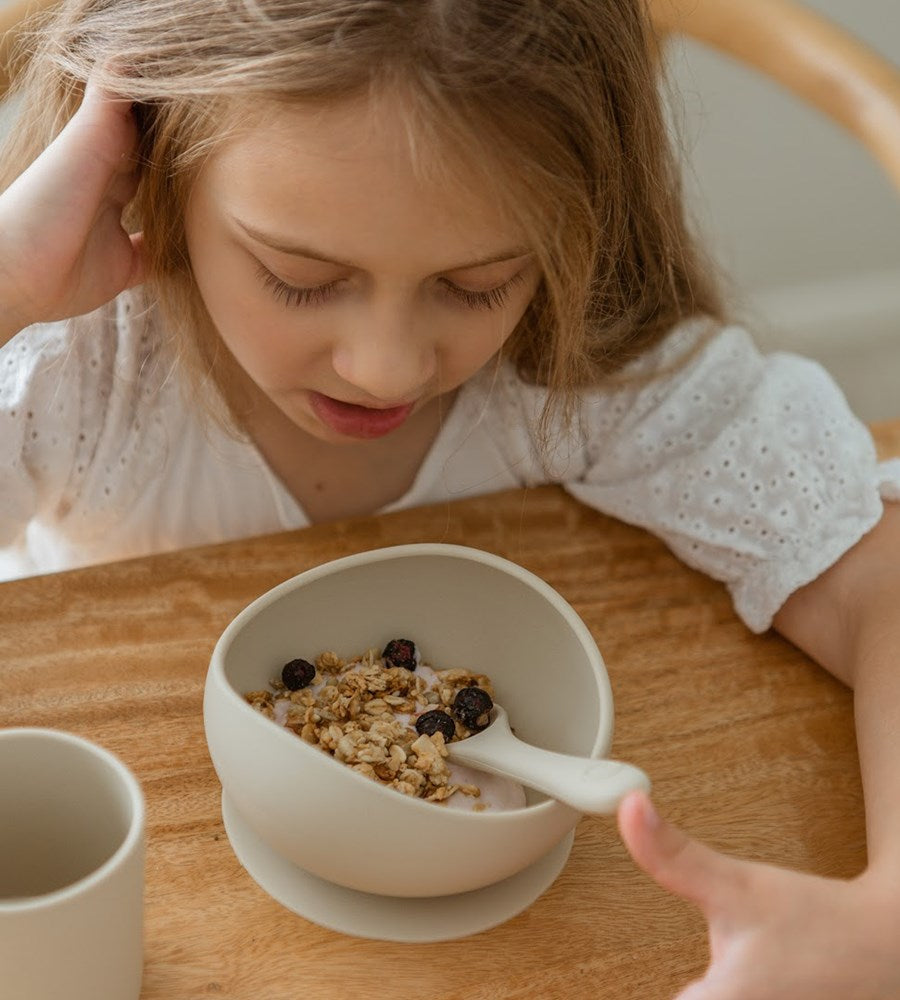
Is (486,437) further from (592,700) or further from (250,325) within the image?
(592,700)

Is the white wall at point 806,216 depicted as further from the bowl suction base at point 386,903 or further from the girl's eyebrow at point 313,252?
the bowl suction base at point 386,903

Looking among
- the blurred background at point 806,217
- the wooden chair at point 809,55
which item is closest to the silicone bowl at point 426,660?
the wooden chair at point 809,55

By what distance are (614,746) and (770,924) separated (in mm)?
171

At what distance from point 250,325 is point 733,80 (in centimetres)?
117

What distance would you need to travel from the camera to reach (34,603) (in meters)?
0.73

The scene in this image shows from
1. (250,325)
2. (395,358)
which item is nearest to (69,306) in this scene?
(250,325)

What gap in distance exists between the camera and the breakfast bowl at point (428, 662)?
52cm

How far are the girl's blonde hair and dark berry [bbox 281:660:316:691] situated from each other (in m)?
0.24

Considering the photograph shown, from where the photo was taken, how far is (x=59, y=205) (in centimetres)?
77

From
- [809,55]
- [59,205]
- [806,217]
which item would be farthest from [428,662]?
[806,217]

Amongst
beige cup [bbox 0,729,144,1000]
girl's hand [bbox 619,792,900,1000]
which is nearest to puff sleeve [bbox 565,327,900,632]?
girl's hand [bbox 619,792,900,1000]

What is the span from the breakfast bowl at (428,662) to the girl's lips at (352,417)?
156 mm

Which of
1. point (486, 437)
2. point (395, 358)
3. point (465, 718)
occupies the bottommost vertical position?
point (486, 437)

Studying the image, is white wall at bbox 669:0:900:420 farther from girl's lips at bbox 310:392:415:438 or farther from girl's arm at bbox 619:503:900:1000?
girl's arm at bbox 619:503:900:1000
